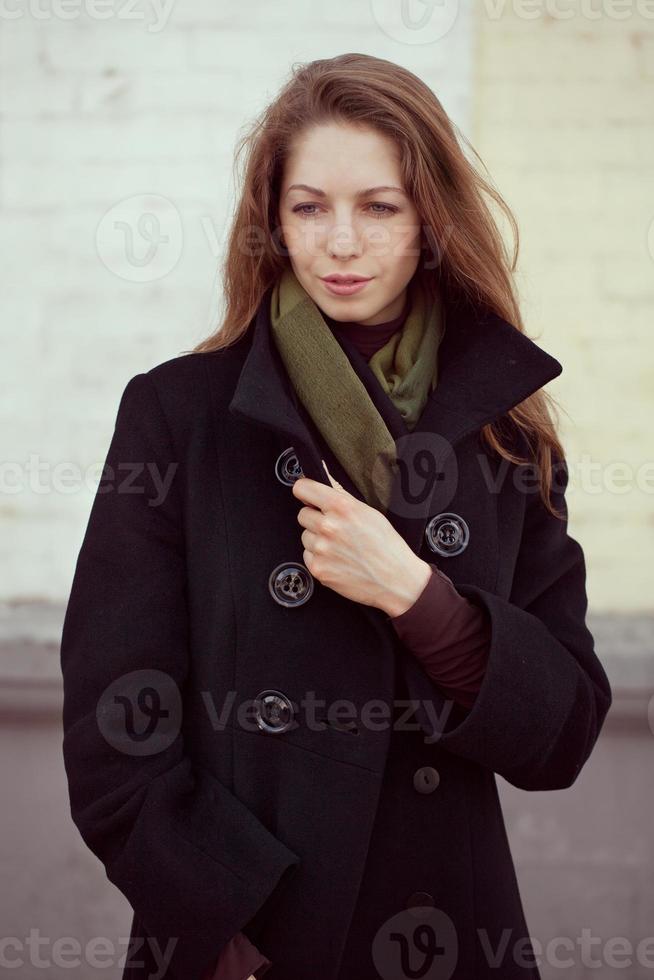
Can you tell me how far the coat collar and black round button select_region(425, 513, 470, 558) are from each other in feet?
0.21

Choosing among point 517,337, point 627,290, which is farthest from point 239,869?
point 627,290

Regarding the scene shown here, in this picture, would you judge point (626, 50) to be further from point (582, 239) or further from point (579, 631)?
point (579, 631)

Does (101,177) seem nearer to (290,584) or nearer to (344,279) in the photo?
(344,279)

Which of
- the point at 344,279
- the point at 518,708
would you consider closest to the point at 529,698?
the point at 518,708

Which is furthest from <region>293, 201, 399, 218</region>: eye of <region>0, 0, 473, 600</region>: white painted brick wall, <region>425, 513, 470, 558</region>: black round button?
<region>0, 0, 473, 600</region>: white painted brick wall

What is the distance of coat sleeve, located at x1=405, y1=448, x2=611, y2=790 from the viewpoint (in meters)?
1.57

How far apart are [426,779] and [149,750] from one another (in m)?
0.42

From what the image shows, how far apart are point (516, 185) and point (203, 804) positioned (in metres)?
A: 1.76

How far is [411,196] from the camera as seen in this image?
1699mm

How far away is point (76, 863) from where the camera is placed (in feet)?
8.87

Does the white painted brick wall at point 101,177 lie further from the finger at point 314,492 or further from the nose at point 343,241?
the finger at point 314,492

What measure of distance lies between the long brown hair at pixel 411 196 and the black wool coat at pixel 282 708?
0.12m

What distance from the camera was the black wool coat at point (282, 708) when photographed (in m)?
1.52

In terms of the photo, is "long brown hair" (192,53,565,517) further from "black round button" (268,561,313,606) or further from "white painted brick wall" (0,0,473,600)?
"white painted brick wall" (0,0,473,600)
